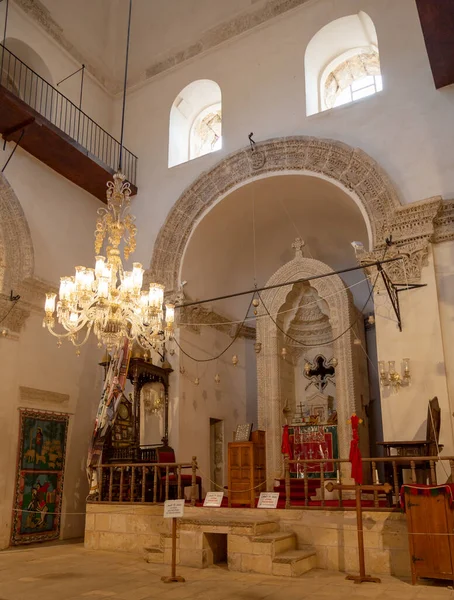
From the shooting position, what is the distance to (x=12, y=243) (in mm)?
9375

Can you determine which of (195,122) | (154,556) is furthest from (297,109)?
(154,556)

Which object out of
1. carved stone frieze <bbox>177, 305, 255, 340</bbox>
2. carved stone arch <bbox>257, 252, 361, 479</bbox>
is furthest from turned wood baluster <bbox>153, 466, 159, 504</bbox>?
carved stone frieze <bbox>177, 305, 255, 340</bbox>

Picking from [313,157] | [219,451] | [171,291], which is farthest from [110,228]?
[219,451]

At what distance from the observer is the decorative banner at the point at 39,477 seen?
28.7ft

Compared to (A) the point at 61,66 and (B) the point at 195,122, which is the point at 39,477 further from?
(B) the point at 195,122

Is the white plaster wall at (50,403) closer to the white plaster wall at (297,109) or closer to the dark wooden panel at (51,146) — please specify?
the white plaster wall at (297,109)

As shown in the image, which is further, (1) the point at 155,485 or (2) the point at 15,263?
(2) the point at 15,263

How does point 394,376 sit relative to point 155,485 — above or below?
above

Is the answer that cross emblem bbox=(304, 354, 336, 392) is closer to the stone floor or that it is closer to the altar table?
the altar table

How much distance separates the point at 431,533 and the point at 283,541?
5.73 feet

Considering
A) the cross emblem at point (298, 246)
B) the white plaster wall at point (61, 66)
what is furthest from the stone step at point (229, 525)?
the white plaster wall at point (61, 66)

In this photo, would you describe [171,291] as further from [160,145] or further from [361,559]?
[361,559]

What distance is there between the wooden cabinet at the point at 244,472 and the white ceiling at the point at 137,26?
856 centimetres

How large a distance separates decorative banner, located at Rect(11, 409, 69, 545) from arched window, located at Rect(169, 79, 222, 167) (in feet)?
19.1
